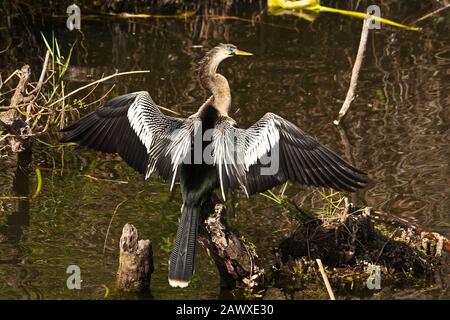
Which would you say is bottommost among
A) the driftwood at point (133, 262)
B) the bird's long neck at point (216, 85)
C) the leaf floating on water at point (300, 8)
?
the driftwood at point (133, 262)

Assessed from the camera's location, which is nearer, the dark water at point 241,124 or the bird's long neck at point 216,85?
the dark water at point 241,124

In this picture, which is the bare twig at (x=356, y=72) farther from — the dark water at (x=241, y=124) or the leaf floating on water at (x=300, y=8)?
the leaf floating on water at (x=300, y=8)

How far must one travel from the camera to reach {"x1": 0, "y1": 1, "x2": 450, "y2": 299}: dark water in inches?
250

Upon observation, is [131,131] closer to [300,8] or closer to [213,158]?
[213,158]

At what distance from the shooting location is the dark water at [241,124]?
20.9 ft

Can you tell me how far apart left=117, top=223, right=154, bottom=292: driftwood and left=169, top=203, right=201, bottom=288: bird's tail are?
18cm

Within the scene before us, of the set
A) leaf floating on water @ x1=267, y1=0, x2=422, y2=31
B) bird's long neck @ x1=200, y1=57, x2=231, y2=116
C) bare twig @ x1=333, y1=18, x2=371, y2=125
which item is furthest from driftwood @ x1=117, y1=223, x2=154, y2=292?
leaf floating on water @ x1=267, y1=0, x2=422, y2=31

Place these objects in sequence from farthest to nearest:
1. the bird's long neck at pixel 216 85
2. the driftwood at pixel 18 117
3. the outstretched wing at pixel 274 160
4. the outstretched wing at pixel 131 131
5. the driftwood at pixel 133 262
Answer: the driftwood at pixel 18 117 → the bird's long neck at pixel 216 85 → the outstretched wing at pixel 131 131 → the outstretched wing at pixel 274 160 → the driftwood at pixel 133 262

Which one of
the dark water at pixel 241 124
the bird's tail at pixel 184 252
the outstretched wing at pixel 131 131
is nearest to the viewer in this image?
the bird's tail at pixel 184 252

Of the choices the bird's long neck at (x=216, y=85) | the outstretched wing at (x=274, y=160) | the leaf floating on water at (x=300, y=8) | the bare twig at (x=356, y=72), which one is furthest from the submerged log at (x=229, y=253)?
the leaf floating on water at (x=300, y=8)

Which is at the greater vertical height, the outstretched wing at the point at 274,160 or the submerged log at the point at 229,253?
the outstretched wing at the point at 274,160

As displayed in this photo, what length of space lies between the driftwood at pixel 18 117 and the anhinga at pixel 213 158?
1473 millimetres

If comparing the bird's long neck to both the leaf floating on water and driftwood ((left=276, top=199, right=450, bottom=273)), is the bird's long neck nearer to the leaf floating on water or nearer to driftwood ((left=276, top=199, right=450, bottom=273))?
driftwood ((left=276, top=199, right=450, bottom=273))

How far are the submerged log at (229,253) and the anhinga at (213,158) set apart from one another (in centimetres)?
12
